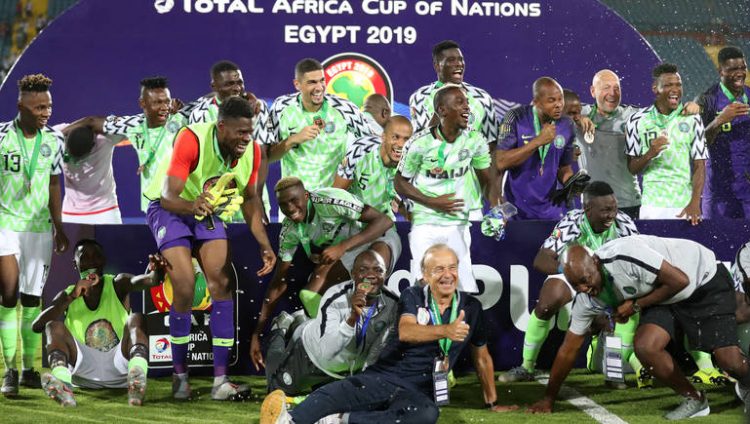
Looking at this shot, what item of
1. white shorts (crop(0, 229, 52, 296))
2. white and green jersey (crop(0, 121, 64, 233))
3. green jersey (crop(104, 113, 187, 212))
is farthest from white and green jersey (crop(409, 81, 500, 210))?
white shorts (crop(0, 229, 52, 296))

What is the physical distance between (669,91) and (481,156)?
79.3 inches

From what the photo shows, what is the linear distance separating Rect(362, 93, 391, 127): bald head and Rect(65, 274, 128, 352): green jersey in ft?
10.6

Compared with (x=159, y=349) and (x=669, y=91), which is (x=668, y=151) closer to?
(x=669, y=91)

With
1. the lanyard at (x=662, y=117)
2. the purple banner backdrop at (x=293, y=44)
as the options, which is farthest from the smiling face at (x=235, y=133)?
the purple banner backdrop at (x=293, y=44)

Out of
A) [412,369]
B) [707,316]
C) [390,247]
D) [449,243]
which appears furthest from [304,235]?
[707,316]

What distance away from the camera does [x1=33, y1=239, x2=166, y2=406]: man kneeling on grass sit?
7020 mm

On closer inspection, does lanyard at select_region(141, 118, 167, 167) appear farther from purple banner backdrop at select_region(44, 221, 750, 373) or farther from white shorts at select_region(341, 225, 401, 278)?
white shorts at select_region(341, 225, 401, 278)

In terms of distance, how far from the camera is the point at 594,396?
6.89 m

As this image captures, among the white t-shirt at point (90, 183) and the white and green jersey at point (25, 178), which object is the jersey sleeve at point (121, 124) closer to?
the white t-shirt at point (90, 183)

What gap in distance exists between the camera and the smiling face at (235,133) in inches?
260

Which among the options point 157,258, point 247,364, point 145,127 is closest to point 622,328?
point 247,364

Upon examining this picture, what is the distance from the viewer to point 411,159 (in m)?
7.25

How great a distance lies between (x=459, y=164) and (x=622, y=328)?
1.36 meters

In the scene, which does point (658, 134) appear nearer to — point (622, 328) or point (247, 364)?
point (622, 328)
